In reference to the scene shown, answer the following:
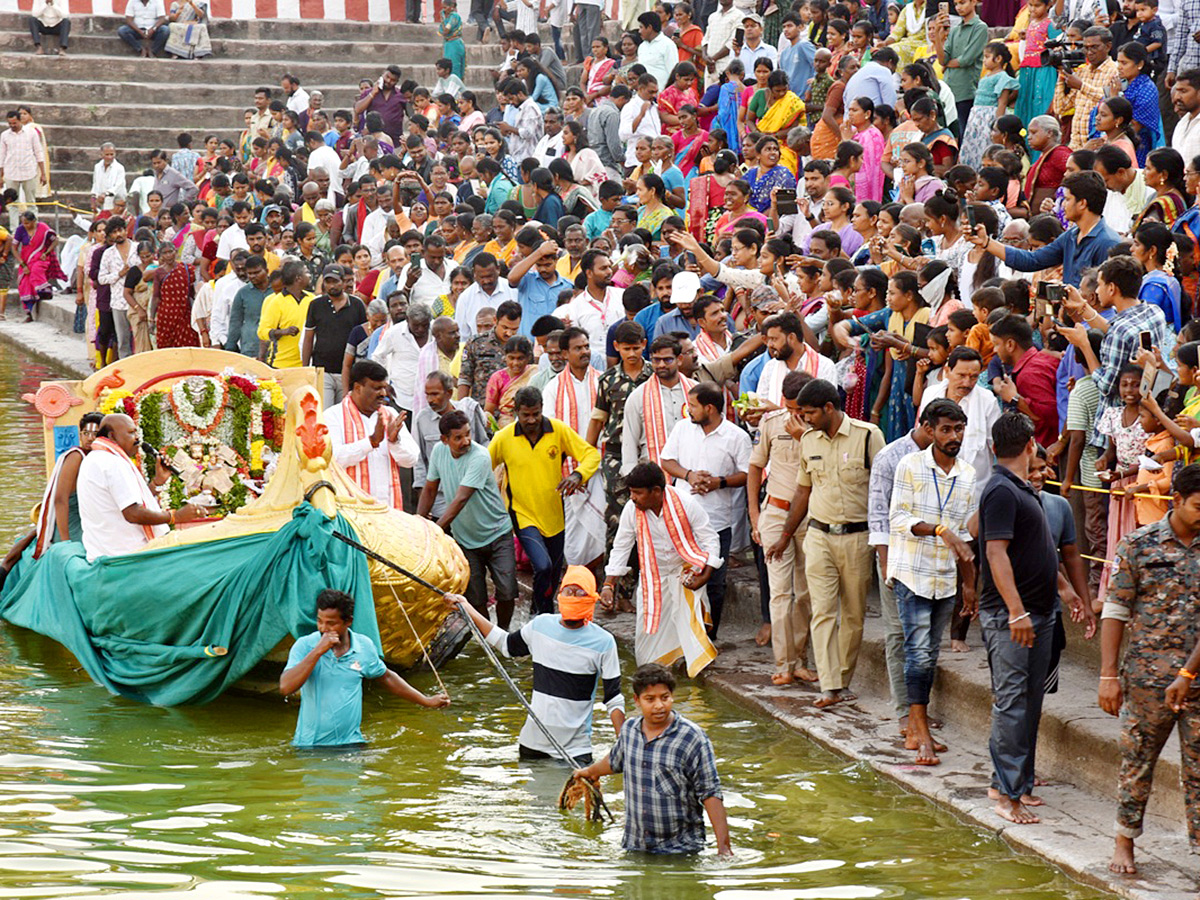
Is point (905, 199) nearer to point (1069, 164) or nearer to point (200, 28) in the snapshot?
point (1069, 164)

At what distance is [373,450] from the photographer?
12.0m

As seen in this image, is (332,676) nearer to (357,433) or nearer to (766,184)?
(357,433)

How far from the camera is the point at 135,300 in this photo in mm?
21547

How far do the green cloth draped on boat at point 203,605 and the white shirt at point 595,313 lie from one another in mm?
3690

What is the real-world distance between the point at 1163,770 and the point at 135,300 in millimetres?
16017

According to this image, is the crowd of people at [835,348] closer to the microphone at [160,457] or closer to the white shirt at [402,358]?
the white shirt at [402,358]

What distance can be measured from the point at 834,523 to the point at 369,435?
11.5ft

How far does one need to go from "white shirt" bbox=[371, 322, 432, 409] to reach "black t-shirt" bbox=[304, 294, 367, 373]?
1.33 m

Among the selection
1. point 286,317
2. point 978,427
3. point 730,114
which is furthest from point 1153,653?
point 730,114

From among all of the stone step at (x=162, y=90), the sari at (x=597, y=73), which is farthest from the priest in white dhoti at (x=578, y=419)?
the stone step at (x=162, y=90)

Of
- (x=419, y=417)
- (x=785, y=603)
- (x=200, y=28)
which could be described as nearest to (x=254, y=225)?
(x=419, y=417)

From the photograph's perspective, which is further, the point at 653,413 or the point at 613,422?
the point at 613,422

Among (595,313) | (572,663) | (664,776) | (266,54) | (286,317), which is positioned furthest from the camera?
(266,54)

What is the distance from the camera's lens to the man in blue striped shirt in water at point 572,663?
8898 mm
